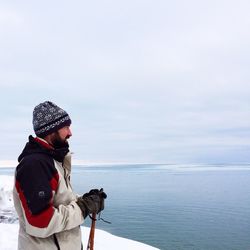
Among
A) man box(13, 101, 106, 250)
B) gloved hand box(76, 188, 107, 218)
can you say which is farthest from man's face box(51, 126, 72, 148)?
gloved hand box(76, 188, 107, 218)

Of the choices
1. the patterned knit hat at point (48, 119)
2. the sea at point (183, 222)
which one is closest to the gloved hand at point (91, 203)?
the patterned knit hat at point (48, 119)

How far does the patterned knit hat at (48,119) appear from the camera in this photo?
3.41 m

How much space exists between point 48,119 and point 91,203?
0.90 meters

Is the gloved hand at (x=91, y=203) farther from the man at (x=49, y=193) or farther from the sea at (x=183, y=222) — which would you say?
the sea at (x=183, y=222)

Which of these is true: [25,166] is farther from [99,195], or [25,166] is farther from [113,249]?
[113,249]

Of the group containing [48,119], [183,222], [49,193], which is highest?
[48,119]

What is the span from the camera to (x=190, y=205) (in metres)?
36.2

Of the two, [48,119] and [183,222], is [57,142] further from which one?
[183,222]

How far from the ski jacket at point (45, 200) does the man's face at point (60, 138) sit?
9cm

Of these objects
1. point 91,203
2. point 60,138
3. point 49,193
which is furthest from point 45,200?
point 60,138

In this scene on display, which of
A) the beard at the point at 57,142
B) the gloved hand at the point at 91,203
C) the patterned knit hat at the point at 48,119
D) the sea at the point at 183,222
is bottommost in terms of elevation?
the sea at the point at 183,222

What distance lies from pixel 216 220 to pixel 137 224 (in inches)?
253

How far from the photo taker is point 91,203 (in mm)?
3455

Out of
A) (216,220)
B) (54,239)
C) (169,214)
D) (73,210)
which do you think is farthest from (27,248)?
(169,214)
